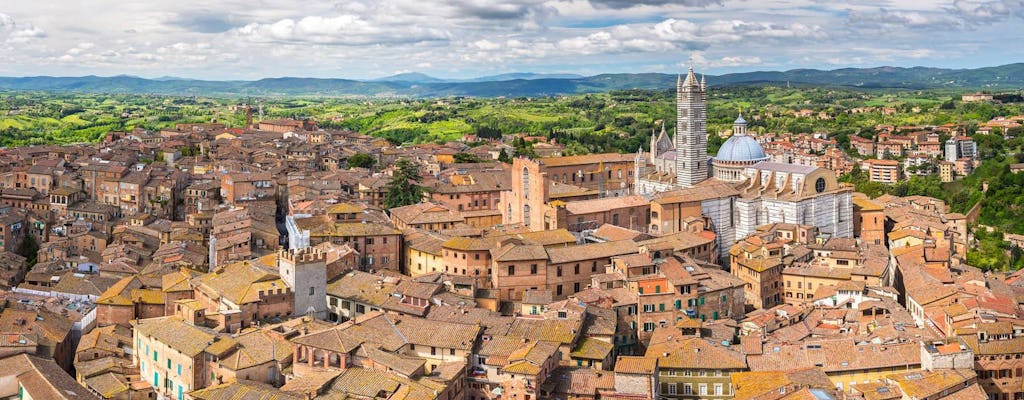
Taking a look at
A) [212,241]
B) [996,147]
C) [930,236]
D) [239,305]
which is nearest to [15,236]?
[212,241]

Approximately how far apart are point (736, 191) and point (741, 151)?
206 inches

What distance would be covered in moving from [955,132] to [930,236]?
2806 inches

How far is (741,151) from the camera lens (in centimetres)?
6888

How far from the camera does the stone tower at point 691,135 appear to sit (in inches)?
2744

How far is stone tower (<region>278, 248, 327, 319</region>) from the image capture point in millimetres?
45562

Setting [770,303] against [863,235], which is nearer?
[770,303]

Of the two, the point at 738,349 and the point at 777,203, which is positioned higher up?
the point at 777,203

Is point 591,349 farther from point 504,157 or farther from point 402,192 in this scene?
point 504,157

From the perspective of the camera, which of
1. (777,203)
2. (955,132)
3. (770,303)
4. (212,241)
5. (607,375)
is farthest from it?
(955,132)

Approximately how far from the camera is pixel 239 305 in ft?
142

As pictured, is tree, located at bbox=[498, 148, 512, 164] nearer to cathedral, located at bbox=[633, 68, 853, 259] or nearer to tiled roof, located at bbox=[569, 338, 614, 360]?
cathedral, located at bbox=[633, 68, 853, 259]

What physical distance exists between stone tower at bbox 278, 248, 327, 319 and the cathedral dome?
1324 inches

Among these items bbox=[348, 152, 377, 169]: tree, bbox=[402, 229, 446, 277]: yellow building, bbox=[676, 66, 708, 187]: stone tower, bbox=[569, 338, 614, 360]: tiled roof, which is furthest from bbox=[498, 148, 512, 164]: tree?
bbox=[569, 338, 614, 360]: tiled roof

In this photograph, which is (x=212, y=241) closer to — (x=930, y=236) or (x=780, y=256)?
(x=780, y=256)
